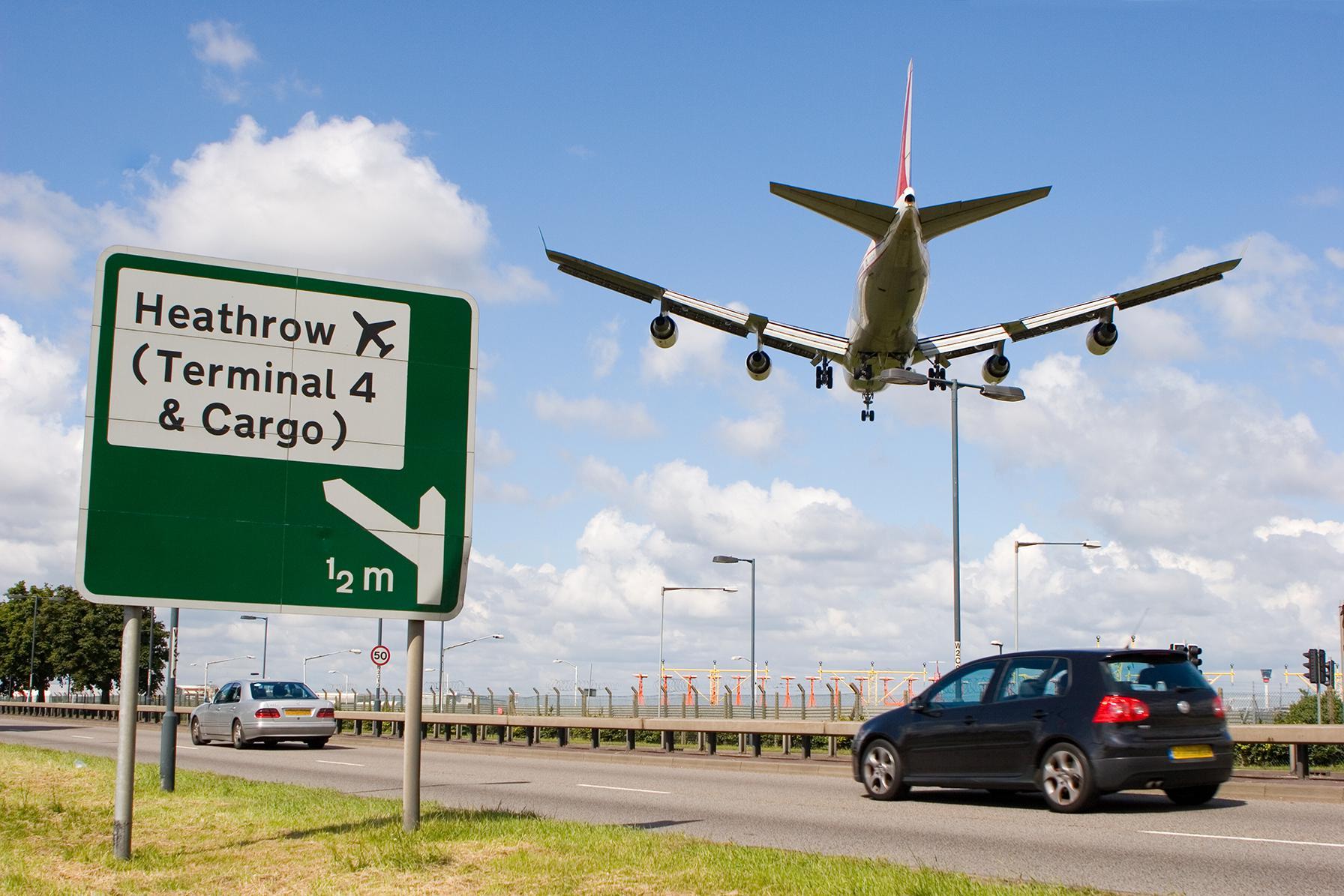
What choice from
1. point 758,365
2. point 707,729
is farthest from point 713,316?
point 707,729

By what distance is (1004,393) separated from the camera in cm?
2992

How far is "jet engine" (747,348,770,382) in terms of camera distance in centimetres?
3747

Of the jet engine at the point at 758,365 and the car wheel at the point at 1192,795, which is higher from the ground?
the jet engine at the point at 758,365

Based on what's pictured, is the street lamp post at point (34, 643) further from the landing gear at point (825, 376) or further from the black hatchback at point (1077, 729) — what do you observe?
the black hatchback at point (1077, 729)

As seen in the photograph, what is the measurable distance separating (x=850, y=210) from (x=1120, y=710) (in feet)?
70.4

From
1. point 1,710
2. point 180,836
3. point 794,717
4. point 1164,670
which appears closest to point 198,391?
point 180,836

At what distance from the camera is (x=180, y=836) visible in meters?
10.2

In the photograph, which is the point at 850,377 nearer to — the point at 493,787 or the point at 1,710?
the point at 493,787

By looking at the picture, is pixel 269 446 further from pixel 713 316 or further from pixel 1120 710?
pixel 713 316

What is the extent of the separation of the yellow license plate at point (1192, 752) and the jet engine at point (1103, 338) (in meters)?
23.7

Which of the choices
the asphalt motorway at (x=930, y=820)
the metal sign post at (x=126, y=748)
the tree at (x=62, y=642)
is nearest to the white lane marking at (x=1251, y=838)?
the asphalt motorway at (x=930, y=820)

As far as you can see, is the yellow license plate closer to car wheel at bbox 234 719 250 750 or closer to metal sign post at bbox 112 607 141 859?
metal sign post at bbox 112 607 141 859

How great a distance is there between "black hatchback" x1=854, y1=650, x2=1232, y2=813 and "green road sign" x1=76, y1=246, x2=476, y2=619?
20.8 ft

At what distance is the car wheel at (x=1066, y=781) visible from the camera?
41.4 feet
